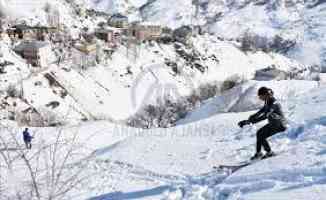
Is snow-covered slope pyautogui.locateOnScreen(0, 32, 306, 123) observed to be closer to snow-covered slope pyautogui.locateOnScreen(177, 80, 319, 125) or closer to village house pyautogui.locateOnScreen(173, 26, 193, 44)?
village house pyautogui.locateOnScreen(173, 26, 193, 44)

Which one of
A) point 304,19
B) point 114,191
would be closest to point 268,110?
point 114,191

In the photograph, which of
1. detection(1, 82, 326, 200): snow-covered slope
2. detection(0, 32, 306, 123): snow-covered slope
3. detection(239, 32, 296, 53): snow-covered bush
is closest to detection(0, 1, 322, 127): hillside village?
detection(0, 32, 306, 123): snow-covered slope

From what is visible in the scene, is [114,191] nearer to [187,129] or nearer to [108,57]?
[187,129]

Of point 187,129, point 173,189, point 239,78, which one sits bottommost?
point 239,78

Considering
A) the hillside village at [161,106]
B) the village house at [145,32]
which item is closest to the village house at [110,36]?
the hillside village at [161,106]

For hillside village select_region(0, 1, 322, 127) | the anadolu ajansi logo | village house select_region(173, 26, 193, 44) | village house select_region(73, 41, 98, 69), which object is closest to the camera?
hillside village select_region(0, 1, 322, 127)

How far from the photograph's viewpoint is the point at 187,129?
51.4 feet

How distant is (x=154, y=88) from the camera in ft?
171

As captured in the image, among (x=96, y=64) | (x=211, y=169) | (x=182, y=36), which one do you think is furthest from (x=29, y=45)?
(x=211, y=169)

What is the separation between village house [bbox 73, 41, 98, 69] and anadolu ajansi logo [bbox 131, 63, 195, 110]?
5831mm

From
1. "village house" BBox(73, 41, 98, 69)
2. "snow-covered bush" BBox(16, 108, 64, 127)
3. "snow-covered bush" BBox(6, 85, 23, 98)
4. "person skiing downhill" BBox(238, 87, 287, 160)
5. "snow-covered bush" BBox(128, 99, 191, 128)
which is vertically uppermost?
"person skiing downhill" BBox(238, 87, 287, 160)

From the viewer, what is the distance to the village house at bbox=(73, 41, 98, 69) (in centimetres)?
5256

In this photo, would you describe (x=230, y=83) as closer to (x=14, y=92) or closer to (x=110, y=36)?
(x=110, y=36)

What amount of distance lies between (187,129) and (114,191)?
834 cm
